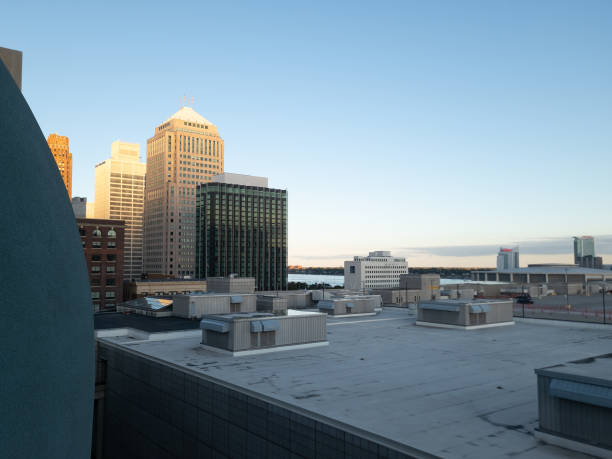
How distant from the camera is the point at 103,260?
394 feet

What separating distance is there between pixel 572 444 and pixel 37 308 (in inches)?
710

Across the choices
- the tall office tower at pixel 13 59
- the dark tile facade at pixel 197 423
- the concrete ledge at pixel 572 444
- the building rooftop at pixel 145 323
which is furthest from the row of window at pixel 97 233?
the concrete ledge at pixel 572 444

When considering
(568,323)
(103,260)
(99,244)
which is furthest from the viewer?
(99,244)

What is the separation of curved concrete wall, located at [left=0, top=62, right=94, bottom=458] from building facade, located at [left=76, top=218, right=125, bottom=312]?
119 m

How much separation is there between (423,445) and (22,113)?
54.2 feet

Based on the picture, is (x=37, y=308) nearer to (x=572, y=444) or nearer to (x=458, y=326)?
(x=572, y=444)

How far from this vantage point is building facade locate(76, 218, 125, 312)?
4683 inches

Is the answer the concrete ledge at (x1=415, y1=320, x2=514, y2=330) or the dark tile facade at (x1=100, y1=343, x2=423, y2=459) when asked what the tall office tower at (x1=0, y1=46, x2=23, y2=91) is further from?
the concrete ledge at (x1=415, y1=320, x2=514, y2=330)

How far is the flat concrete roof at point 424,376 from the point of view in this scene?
61.6 feet

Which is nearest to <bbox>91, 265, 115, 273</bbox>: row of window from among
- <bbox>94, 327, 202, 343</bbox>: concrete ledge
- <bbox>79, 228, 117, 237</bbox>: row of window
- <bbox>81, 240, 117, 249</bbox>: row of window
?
<bbox>81, 240, 117, 249</bbox>: row of window

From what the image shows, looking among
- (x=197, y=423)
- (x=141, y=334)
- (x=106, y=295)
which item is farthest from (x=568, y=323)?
(x=106, y=295)

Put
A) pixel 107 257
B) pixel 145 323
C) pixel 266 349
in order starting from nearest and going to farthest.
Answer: pixel 266 349, pixel 145 323, pixel 107 257

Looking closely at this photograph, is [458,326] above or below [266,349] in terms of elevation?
above

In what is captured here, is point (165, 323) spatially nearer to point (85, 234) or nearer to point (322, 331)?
point (322, 331)
